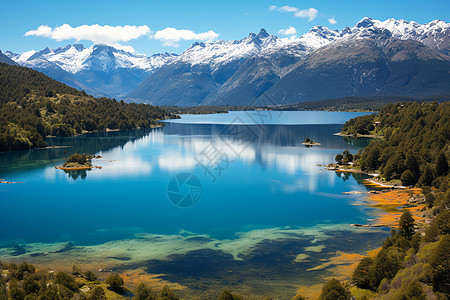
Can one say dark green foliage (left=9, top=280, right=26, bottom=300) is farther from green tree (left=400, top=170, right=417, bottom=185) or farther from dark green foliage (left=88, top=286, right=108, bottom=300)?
green tree (left=400, top=170, right=417, bottom=185)

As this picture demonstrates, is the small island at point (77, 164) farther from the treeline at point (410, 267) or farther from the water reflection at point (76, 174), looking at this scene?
the treeline at point (410, 267)

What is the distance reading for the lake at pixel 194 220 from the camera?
118 feet

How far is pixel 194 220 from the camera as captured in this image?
170ft

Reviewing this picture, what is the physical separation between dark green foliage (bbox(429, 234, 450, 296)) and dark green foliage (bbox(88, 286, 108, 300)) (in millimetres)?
22070

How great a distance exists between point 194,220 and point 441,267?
3093 cm

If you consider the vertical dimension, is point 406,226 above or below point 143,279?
above

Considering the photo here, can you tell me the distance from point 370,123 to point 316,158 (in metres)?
68.2

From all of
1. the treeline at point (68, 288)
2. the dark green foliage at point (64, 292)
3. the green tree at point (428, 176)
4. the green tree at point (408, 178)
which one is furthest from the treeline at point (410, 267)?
the green tree at point (408, 178)

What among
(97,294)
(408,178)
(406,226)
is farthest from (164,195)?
(408,178)

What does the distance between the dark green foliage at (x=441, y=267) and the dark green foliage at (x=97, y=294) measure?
22.1 meters

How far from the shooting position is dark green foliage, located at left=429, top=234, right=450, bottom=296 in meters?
26.0

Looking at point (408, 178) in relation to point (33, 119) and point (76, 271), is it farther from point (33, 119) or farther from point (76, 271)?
point (33, 119)

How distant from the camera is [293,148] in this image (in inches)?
4963

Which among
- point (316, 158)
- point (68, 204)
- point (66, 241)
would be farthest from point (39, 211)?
point (316, 158)
